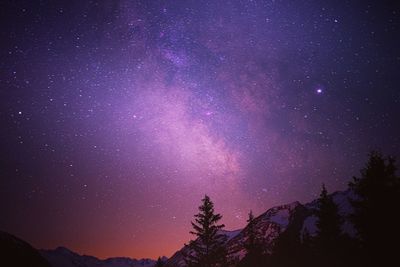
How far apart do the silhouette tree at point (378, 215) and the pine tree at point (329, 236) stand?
295 inches

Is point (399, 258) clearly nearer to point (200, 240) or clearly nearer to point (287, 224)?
point (200, 240)

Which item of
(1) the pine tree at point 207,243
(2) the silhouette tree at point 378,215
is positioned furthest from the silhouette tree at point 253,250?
(2) the silhouette tree at point 378,215

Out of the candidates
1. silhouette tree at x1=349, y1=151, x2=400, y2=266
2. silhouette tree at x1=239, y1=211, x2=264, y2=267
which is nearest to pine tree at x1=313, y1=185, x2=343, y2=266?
silhouette tree at x1=349, y1=151, x2=400, y2=266

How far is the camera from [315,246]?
23.7 m

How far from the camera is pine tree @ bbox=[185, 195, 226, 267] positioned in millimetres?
27906

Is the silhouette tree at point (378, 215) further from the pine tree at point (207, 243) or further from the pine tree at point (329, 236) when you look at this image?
the pine tree at point (207, 243)

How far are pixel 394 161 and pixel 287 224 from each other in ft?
615

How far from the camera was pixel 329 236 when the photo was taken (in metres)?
21.6

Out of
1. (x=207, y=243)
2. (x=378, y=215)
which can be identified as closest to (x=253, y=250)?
(x=207, y=243)

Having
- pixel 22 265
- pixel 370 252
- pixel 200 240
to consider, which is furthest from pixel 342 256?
pixel 22 265

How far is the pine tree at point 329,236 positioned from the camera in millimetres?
20766

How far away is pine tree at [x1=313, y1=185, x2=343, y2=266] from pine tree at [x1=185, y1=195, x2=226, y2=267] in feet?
28.8

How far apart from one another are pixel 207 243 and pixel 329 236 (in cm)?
1100

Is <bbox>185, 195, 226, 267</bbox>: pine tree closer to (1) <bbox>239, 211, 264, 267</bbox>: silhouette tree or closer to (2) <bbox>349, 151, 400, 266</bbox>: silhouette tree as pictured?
(1) <bbox>239, 211, 264, 267</bbox>: silhouette tree
